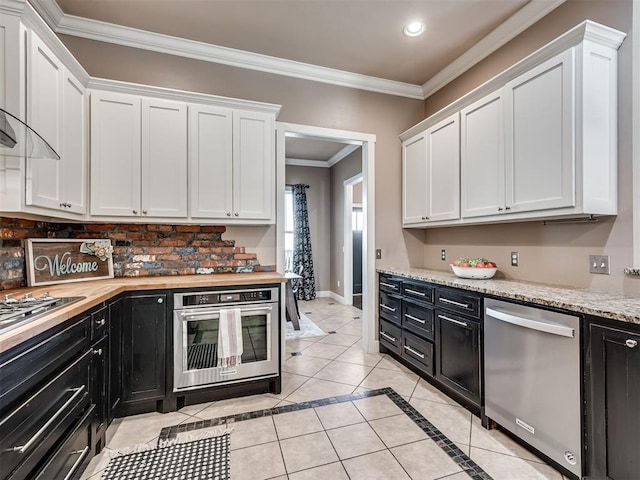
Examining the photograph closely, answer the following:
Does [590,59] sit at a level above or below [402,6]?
below

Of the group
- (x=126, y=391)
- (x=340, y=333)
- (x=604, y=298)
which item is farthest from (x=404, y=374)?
(x=126, y=391)

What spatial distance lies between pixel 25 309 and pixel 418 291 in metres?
2.62

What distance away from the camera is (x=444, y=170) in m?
2.98

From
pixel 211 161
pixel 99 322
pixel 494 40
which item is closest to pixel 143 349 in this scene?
pixel 99 322

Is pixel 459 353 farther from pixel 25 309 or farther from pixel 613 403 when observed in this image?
pixel 25 309

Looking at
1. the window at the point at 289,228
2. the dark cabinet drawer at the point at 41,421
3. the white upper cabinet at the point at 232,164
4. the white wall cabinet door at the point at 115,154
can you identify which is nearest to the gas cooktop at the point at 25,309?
the dark cabinet drawer at the point at 41,421

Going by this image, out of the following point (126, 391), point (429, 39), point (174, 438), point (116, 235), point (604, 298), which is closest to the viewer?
point (604, 298)

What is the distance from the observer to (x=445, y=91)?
3439mm

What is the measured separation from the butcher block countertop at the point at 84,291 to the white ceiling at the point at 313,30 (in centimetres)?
211

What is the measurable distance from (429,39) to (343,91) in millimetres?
973

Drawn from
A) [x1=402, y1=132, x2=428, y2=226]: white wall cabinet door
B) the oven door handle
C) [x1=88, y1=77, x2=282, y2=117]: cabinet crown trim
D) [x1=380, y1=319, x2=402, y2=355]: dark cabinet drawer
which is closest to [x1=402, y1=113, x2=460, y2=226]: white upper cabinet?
[x1=402, y1=132, x2=428, y2=226]: white wall cabinet door

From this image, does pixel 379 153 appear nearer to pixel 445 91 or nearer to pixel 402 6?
pixel 445 91

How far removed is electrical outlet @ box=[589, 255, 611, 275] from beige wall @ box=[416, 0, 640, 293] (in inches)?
1.0

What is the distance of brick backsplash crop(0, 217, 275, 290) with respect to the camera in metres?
2.57
